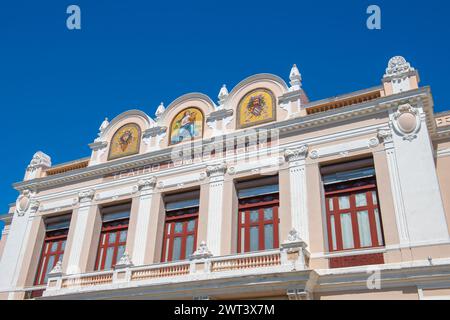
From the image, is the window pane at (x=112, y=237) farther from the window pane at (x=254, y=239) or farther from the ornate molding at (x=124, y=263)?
the window pane at (x=254, y=239)

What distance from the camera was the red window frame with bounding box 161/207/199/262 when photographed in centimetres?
1702

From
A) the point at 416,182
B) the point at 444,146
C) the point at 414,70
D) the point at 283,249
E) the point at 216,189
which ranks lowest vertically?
the point at 283,249

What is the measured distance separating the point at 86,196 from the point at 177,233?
479 centimetres

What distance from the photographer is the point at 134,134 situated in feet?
67.5

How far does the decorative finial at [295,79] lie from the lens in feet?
57.4

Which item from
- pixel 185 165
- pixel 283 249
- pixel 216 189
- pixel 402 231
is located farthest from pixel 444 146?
pixel 185 165

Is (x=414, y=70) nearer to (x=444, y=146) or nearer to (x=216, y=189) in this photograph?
(x=444, y=146)

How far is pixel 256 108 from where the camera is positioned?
18000 mm

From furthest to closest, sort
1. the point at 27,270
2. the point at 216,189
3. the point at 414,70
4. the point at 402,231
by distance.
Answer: the point at 27,270, the point at 216,189, the point at 414,70, the point at 402,231

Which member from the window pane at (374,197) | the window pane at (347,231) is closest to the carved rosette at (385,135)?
the window pane at (374,197)

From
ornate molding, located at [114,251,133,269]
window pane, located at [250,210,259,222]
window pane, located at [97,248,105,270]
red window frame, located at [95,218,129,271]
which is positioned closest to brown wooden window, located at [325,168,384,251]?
window pane, located at [250,210,259,222]

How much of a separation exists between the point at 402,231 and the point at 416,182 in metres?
1.55

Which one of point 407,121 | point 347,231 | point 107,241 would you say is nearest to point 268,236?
point 347,231

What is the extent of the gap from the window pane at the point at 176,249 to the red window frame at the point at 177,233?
84mm
